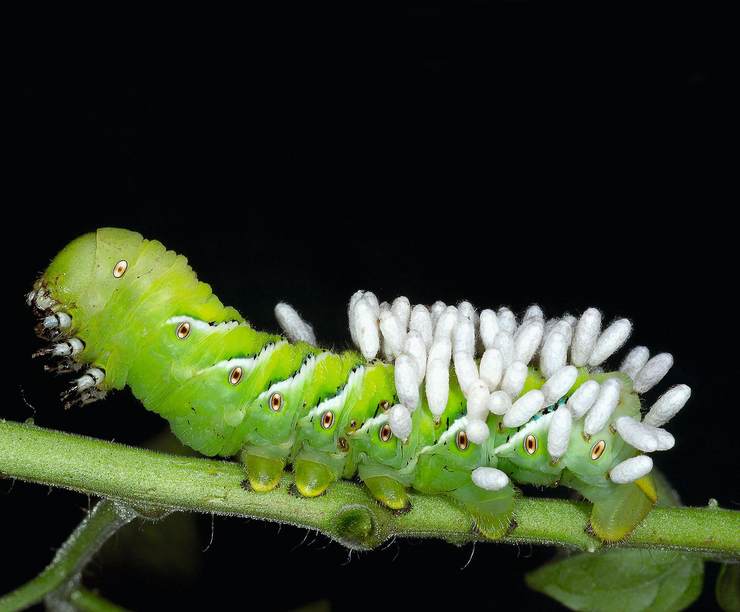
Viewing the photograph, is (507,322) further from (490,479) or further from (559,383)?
(490,479)

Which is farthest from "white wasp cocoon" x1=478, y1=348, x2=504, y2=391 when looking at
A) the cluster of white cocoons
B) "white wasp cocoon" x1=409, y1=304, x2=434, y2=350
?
"white wasp cocoon" x1=409, y1=304, x2=434, y2=350

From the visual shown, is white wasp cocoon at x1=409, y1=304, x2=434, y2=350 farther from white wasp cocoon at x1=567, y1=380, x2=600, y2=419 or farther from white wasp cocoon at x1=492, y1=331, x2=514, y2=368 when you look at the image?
white wasp cocoon at x1=567, y1=380, x2=600, y2=419

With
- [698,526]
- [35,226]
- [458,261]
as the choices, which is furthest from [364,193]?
[698,526]

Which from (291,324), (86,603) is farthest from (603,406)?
(86,603)

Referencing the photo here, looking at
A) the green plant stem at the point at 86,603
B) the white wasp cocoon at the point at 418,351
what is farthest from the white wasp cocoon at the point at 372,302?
the green plant stem at the point at 86,603

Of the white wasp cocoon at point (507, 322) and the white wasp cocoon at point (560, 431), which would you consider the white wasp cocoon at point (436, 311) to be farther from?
the white wasp cocoon at point (560, 431)

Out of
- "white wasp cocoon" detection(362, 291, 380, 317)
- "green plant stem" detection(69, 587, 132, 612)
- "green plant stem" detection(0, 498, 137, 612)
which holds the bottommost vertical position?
"green plant stem" detection(69, 587, 132, 612)

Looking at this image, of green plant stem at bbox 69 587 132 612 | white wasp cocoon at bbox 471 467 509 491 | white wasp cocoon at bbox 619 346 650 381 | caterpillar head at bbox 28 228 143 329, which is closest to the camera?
white wasp cocoon at bbox 471 467 509 491

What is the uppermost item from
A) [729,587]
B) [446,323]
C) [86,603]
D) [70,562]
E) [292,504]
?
[446,323]
